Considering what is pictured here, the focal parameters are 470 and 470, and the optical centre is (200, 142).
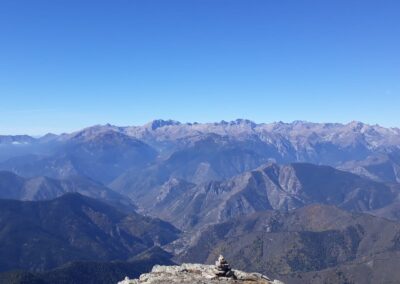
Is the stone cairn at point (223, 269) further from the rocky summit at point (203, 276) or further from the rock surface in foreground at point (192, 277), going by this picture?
the rock surface in foreground at point (192, 277)

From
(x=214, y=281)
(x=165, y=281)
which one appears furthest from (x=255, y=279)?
(x=165, y=281)

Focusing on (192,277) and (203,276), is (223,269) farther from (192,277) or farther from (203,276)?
(192,277)

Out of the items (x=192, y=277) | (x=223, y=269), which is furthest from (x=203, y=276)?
(x=223, y=269)

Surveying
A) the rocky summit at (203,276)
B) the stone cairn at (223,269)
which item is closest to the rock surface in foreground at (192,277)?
the rocky summit at (203,276)

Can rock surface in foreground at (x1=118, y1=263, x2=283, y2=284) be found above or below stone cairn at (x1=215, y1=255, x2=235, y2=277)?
below

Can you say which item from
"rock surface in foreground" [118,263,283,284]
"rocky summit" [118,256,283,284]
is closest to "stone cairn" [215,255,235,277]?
"rocky summit" [118,256,283,284]

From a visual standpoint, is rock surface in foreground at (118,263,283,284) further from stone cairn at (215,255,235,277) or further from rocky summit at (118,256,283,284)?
stone cairn at (215,255,235,277)

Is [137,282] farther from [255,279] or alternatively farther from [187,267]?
[255,279]

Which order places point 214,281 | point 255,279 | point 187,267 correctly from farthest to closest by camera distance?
point 187,267
point 255,279
point 214,281
